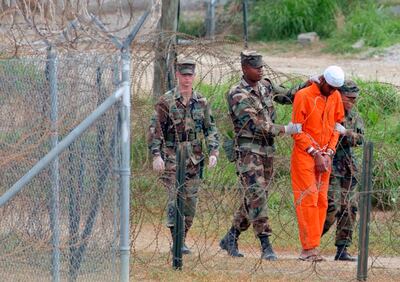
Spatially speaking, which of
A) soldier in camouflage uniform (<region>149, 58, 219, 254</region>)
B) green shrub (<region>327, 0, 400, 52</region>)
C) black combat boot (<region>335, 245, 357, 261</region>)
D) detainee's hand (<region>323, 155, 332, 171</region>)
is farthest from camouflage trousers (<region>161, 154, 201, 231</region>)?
green shrub (<region>327, 0, 400, 52</region>)

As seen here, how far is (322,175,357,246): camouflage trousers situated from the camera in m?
10.2

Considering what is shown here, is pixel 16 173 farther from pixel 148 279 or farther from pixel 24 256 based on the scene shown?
pixel 148 279

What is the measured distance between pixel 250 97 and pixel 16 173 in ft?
8.94

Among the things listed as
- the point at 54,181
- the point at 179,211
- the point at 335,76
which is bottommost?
the point at 179,211

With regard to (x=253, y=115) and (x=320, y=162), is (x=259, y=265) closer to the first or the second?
(x=320, y=162)

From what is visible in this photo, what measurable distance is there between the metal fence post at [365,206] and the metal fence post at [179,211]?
1.37m

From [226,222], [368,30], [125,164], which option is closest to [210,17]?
[368,30]

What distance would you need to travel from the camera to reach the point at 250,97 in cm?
988

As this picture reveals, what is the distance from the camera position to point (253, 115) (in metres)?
9.85

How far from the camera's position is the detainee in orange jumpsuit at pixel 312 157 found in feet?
31.7

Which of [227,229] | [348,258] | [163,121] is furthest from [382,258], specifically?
[163,121]

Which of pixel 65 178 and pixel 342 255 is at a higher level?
pixel 65 178

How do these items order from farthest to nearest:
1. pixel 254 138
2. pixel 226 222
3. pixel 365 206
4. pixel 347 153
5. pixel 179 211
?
pixel 226 222 → pixel 347 153 → pixel 254 138 → pixel 179 211 → pixel 365 206

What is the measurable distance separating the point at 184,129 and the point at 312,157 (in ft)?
3.74
